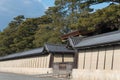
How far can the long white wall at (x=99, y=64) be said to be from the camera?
24.5m

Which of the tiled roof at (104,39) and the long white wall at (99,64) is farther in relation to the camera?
the tiled roof at (104,39)

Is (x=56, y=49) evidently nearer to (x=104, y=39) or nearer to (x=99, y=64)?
(x=104, y=39)

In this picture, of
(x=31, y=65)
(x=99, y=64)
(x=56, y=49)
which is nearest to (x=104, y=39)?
(x=99, y=64)

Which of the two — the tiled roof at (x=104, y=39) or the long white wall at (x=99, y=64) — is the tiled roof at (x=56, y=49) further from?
the long white wall at (x=99, y=64)

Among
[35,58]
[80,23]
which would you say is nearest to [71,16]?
[35,58]

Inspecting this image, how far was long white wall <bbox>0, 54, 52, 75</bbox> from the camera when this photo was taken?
1786 inches

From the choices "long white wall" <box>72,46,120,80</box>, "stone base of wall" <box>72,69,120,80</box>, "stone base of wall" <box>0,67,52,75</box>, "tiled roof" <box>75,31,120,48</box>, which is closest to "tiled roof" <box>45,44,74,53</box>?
"stone base of wall" <box>0,67,52,75</box>

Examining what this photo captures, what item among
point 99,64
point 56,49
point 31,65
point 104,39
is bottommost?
point 99,64

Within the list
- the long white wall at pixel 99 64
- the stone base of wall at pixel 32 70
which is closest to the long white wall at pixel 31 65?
the stone base of wall at pixel 32 70

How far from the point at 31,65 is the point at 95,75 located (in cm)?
2685

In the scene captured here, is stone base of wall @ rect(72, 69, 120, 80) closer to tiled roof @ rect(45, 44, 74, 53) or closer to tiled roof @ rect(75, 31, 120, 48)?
tiled roof @ rect(75, 31, 120, 48)

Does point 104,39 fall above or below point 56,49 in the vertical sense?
below

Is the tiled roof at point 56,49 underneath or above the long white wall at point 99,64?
above

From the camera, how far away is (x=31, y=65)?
52656mm
